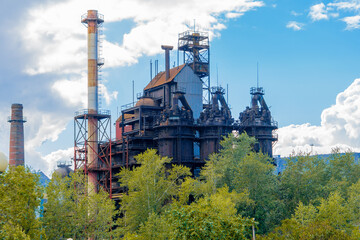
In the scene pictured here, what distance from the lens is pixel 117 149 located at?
271 feet

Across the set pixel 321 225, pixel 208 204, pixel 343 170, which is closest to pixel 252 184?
pixel 343 170

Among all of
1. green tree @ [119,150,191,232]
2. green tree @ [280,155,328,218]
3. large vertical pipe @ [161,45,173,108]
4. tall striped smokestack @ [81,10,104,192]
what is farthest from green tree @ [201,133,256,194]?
tall striped smokestack @ [81,10,104,192]

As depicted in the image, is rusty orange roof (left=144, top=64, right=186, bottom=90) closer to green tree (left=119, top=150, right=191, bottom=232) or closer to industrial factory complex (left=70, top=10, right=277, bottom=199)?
industrial factory complex (left=70, top=10, right=277, bottom=199)

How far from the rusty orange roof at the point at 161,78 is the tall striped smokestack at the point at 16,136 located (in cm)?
2593

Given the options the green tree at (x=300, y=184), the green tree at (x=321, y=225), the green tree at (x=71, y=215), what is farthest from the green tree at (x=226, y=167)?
the green tree at (x=71, y=215)

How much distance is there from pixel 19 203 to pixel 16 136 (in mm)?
59678

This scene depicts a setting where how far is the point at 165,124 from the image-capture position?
73.1 metres

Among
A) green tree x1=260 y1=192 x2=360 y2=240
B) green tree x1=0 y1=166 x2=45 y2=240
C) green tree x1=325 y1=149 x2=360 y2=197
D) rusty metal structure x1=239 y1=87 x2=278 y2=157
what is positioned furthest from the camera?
rusty metal structure x1=239 y1=87 x2=278 y2=157

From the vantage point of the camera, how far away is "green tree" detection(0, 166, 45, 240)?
39.8m

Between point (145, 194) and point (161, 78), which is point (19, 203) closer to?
point (145, 194)

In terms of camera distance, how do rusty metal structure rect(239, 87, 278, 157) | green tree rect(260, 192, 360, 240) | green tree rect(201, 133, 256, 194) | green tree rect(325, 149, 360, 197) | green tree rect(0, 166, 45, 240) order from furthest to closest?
rusty metal structure rect(239, 87, 278, 157) → green tree rect(325, 149, 360, 197) → green tree rect(201, 133, 256, 194) → green tree rect(260, 192, 360, 240) → green tree rect(0, 166, 45, 240)

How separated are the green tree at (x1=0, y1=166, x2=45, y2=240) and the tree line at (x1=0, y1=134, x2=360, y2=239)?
0.24ft

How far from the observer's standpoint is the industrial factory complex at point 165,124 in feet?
Result: 242

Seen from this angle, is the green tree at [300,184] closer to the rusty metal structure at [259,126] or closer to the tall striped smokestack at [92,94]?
the rusty metal structure at [259,126]
